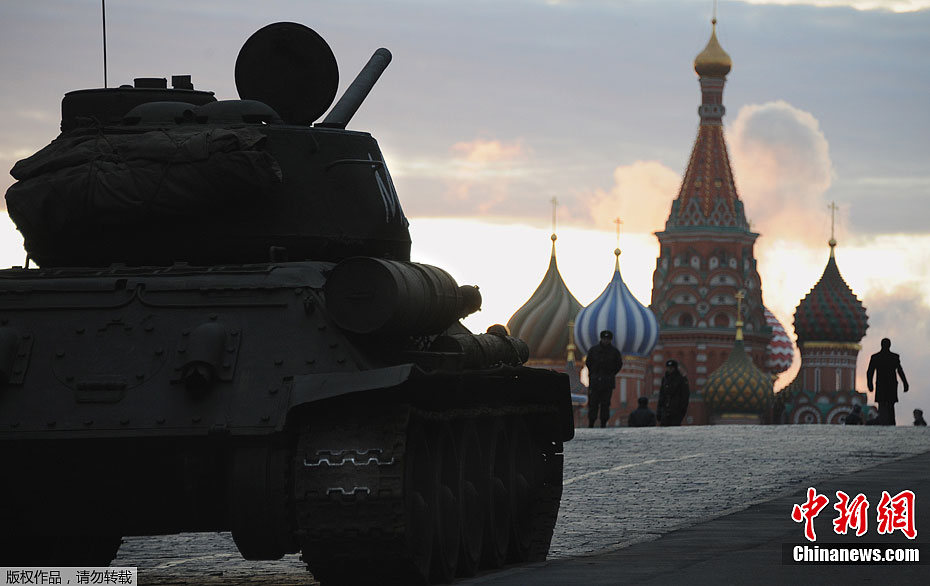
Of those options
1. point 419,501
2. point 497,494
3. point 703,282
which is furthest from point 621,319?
point 419,501

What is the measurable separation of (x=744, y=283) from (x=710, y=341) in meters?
5.30

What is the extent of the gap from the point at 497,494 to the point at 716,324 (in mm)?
149839

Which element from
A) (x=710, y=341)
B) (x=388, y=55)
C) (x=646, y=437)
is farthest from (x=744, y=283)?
(x=388, y=55)

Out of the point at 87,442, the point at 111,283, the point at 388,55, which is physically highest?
the point at 388,55

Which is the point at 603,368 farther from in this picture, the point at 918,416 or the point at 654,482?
the point at 918,416

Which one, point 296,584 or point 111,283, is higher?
point 111,283

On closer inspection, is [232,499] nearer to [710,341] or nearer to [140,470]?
[140,470]

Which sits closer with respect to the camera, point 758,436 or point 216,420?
point 216,420

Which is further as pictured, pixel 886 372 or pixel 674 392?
pixel 674 392

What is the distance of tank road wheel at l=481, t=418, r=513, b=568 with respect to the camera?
13.8 meters

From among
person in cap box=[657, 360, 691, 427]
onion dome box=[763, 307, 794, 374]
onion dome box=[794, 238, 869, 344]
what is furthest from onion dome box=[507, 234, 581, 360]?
person in cap box=[657, 360, 691, 427]

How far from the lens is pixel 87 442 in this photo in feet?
36.7

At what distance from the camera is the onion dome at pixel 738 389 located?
157 metres

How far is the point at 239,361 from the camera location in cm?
1130
